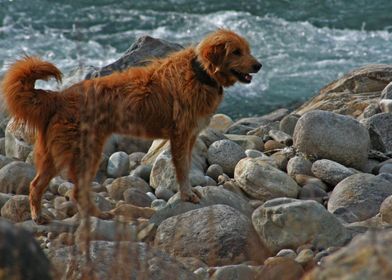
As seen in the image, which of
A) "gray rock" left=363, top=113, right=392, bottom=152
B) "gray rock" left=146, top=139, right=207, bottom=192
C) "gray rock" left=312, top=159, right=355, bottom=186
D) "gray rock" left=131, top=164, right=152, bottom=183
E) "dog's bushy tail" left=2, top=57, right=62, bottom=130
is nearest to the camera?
"dog's bushy tail" left=2, top=57, right=62, bottom=130

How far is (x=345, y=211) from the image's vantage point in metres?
7.37

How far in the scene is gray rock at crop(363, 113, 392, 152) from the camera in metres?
9.23

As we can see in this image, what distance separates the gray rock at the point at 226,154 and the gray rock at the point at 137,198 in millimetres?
1085

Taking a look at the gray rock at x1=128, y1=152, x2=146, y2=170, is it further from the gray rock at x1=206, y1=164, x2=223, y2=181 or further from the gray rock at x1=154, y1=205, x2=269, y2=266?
the gray rock at x1=154, y1=205, x2=269, y2=266

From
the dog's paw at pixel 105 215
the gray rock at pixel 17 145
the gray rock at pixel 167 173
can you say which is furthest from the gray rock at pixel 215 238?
the gray rock at pixel 17 145

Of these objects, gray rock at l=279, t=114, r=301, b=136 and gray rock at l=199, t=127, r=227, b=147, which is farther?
gray rock at l=279, t=114, r=301, b=136

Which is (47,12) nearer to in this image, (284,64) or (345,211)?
(284,64)

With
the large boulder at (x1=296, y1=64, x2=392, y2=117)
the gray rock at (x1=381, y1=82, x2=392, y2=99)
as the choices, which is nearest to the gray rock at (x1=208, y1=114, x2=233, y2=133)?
the large boulder at (x1=296, y1=64, x2=392, y2=117)

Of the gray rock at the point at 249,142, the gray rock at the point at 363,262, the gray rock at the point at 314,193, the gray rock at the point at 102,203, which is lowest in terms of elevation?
the gray rock at the point at 249,142

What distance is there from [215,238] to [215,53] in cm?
177

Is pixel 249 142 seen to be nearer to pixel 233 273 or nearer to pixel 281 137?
pixel 281 137

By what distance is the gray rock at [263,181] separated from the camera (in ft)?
25.8

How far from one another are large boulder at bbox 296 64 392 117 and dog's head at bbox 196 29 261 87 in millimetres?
3143

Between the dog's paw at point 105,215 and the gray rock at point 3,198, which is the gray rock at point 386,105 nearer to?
the dog's paw at point 105,215
